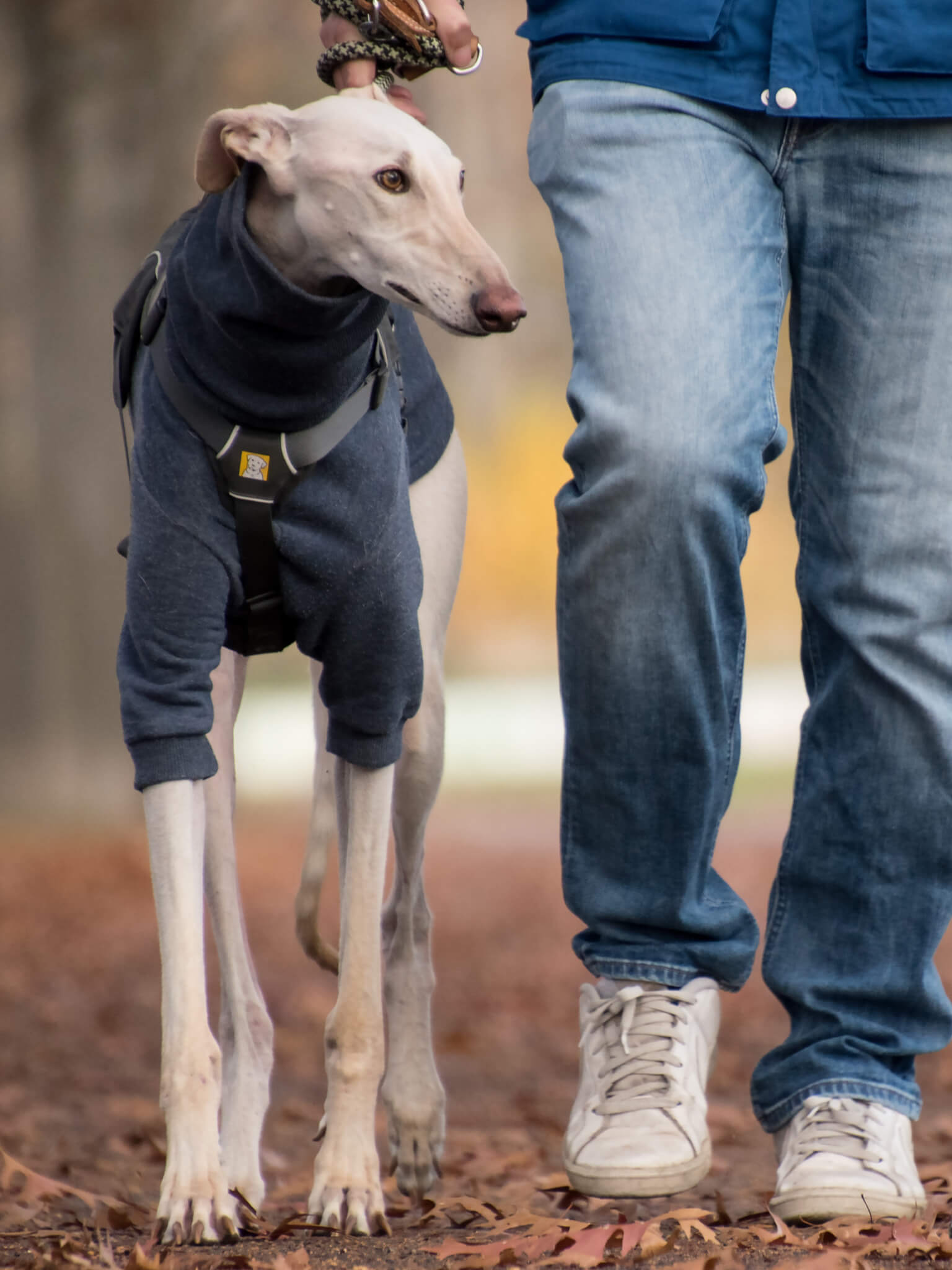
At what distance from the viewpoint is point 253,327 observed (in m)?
2.53

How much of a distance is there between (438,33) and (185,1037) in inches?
65.8

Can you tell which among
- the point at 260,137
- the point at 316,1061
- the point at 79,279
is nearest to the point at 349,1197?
the point at 260,137

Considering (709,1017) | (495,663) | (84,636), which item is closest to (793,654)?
(495,663)

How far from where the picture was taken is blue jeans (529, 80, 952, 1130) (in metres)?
2.62

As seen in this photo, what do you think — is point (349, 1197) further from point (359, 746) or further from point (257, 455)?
point (257, 455)

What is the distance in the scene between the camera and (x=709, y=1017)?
111 inches

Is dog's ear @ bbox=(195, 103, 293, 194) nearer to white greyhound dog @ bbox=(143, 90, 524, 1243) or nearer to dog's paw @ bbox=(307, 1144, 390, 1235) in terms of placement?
white greyhound dog @ bbox=(143, 90, 524, 1243)

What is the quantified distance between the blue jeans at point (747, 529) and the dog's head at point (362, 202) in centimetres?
30

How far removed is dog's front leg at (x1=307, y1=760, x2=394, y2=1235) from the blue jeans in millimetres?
346

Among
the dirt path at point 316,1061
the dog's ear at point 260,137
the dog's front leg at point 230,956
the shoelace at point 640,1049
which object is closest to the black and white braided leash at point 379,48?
the dog's ear at point 260,137

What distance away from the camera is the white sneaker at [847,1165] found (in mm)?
2559

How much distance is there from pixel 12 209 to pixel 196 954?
25.1ft

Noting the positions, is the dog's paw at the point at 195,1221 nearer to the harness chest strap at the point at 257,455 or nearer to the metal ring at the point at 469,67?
the harness chest strap at the point at 257,455

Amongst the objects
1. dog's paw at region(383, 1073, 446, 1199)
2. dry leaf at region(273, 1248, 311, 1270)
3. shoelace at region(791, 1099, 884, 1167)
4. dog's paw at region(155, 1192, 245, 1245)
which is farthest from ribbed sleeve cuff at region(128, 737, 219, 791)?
shoelace at region(791, 1099, 884, 1167)
